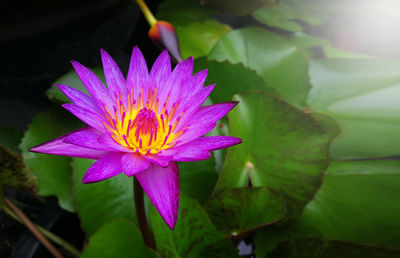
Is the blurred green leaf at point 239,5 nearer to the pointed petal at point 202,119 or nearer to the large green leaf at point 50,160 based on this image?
the large green leaf at point 50,160

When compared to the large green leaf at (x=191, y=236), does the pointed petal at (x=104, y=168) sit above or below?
above

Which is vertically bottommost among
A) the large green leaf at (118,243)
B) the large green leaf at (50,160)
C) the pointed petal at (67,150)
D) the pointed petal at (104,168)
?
the large green leaf at (118,243)

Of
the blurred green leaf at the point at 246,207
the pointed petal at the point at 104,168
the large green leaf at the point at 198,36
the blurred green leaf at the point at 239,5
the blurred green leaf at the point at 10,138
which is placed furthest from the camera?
the blurred green leaf at the point at 239,5

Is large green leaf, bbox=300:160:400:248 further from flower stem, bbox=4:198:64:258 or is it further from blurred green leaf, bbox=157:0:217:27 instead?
blurred green leaf, bbox=157:0:217:27

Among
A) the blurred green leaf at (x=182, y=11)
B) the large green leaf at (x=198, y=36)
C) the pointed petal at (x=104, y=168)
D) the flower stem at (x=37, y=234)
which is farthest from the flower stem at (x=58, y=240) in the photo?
the blurred green leaf at (x=182, y=11)

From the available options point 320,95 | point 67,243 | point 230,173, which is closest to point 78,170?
point 67,243

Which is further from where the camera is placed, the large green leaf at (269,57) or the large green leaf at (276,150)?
the large green leaf at (269,57)
